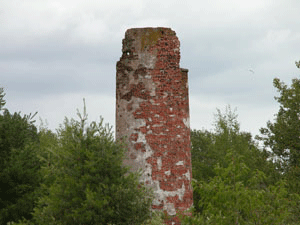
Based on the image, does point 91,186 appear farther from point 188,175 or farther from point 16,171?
point 16,171

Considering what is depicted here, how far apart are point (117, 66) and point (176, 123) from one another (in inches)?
85.6

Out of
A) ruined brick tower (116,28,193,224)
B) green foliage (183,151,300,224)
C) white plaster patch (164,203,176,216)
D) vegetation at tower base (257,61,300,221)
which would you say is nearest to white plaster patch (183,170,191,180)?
ruined brick tower (116,28,193,224)

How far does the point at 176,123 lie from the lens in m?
12.5

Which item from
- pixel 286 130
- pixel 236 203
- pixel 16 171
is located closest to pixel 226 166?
pixel 286 130

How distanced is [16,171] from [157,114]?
4.91m

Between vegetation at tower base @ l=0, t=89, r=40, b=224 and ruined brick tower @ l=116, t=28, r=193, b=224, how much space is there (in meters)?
3.55

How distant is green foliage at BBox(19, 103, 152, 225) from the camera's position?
366 inches

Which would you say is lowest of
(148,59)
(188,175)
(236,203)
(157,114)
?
(236,203)

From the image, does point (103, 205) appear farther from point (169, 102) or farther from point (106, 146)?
point (169, 102)

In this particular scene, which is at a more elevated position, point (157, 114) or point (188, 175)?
point (157, 114)

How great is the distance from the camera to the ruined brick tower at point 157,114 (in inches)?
481

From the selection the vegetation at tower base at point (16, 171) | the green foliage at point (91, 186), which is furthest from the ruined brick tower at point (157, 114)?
the vegetation at tower base at point (16, 171)

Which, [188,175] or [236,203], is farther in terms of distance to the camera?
[188,175]

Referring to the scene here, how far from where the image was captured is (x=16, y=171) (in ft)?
47.4
